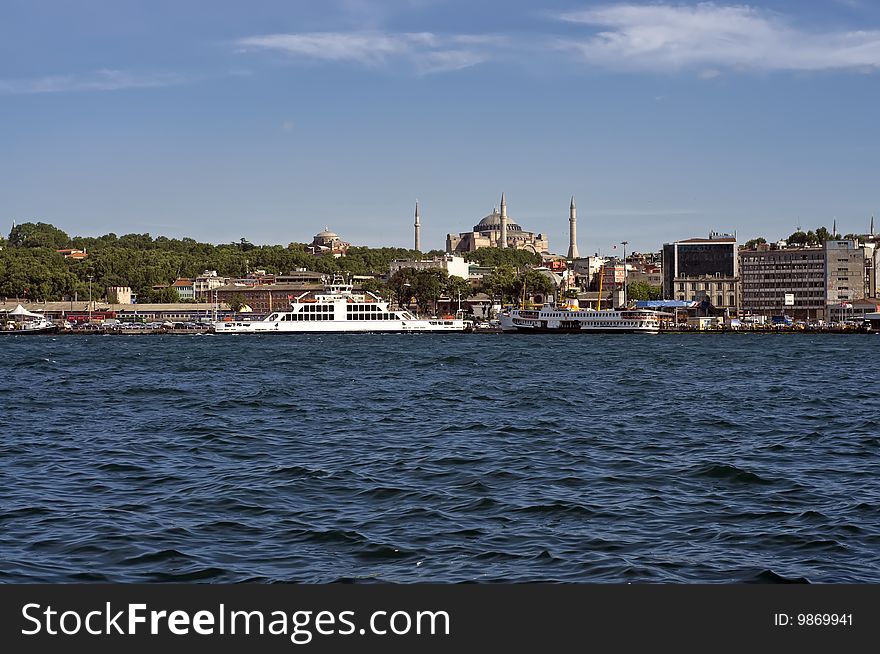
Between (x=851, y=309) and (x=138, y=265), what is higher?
(x=138, y=265)

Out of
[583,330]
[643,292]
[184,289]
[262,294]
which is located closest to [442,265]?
[643,292]

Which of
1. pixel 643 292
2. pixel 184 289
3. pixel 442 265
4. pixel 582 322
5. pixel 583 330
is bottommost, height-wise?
pixel 583 330

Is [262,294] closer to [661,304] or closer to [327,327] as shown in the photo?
[327,327]

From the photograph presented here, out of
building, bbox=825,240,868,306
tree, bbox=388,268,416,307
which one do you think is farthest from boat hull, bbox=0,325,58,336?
building, bbox=825,240,868,306

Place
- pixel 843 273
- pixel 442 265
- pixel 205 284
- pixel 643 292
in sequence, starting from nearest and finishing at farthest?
pixel 843 273 → pixel 205 284 → pixel 643 292 → pixel 442 265

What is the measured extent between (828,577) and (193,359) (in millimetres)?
48622

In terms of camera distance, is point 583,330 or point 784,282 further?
point 784,282

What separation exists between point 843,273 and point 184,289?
300 ft

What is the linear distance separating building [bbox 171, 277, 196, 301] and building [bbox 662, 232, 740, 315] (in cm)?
6809

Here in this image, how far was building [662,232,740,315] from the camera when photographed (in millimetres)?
146875

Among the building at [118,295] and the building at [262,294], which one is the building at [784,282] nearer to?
the building at [262,294]

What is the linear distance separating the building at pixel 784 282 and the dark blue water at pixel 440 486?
115070mm

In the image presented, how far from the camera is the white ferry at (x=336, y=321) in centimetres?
10550

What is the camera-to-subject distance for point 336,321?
10612 cm
